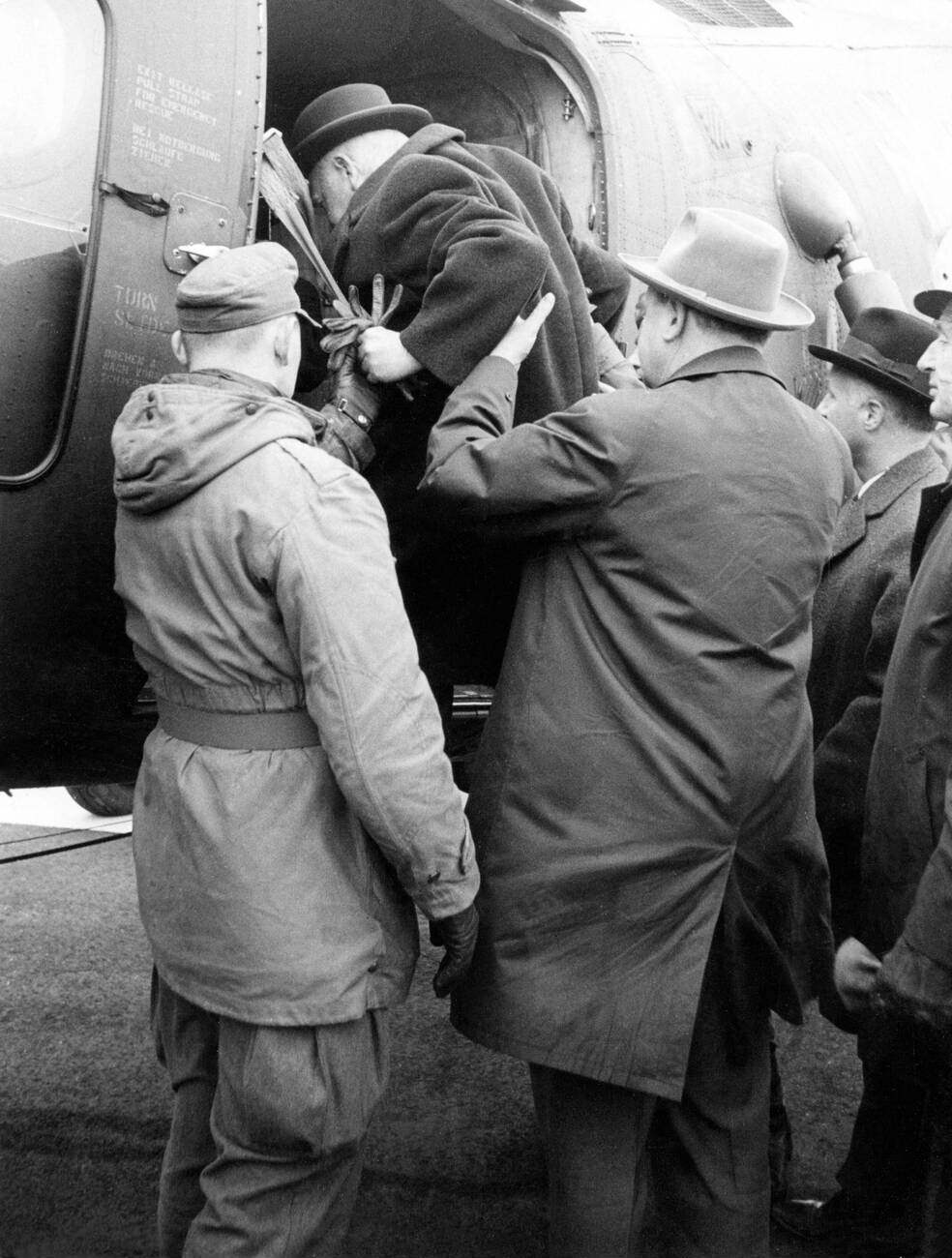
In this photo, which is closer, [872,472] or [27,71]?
[27,71]

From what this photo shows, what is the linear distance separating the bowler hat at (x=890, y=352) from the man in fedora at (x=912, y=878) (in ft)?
1.70

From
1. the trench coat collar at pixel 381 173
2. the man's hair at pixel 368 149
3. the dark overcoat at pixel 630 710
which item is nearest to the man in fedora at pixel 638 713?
the dark overcoat at pixel 630 710

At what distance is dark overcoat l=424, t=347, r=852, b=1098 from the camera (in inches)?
96.3

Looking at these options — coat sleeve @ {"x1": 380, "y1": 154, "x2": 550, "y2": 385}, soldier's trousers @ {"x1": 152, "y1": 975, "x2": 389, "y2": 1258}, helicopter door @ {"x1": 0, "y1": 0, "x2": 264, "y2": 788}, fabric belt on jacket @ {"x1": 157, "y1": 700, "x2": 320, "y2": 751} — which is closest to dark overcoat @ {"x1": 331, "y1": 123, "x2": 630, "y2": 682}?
coat sleeve @ {"x1": 380, "y1": 154, "x2": 550, "y2": 385}

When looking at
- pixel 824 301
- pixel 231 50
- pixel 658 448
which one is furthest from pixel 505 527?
pixel 824 301

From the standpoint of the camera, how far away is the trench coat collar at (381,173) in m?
2.89

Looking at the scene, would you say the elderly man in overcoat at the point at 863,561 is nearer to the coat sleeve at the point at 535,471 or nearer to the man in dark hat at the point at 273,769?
the coat sleeve at the point at 535,471

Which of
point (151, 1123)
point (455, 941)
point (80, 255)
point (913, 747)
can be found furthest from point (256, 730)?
point (151, 1123)

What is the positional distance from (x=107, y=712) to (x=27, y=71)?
1286mm

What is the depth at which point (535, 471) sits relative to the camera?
7.97 ft

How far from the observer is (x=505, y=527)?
252cm

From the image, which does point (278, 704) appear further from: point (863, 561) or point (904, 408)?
point (904, 408)

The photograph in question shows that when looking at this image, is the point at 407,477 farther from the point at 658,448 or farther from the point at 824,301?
the point at 824,301

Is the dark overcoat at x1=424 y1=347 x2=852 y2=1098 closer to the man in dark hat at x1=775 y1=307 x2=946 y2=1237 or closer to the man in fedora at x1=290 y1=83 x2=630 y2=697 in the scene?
the man in fedora at x1=290 y1=83 x2=630 y2=697
